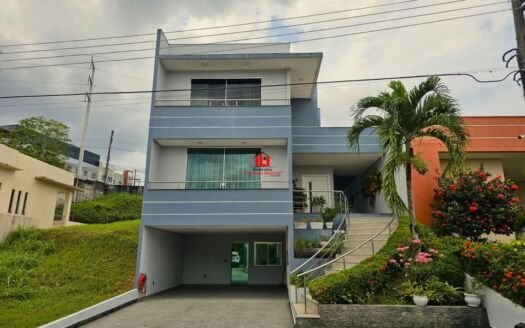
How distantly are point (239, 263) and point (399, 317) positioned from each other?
9787 mm

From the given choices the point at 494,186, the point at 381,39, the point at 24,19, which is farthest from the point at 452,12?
the point at 24,19

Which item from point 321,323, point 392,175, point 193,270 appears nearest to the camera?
point 321,323

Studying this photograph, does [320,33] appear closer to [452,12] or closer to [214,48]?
[452,12]

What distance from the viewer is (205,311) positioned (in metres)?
9.27

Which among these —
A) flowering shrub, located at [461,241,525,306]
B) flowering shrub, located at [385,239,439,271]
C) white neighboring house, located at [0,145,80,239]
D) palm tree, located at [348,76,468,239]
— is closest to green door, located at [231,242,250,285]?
flowering shrub, located at [385,239,439,271]

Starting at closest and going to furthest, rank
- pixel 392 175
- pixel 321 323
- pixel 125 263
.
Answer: pixel 321 323 < pixel 392 175 < pixel 125 263

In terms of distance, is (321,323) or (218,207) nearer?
(321,323)

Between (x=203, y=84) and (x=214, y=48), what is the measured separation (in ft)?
5.27

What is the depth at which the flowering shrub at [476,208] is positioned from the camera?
10398 mm

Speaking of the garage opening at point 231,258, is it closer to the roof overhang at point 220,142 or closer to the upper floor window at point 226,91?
the roof overhang at point 220,142

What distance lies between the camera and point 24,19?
9.39 metres

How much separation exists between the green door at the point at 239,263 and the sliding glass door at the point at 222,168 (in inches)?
178

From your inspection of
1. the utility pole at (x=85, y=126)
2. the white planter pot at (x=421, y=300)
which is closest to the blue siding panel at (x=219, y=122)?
the white planter pot at (x=421, y=300)

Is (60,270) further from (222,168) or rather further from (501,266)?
(501,266)
